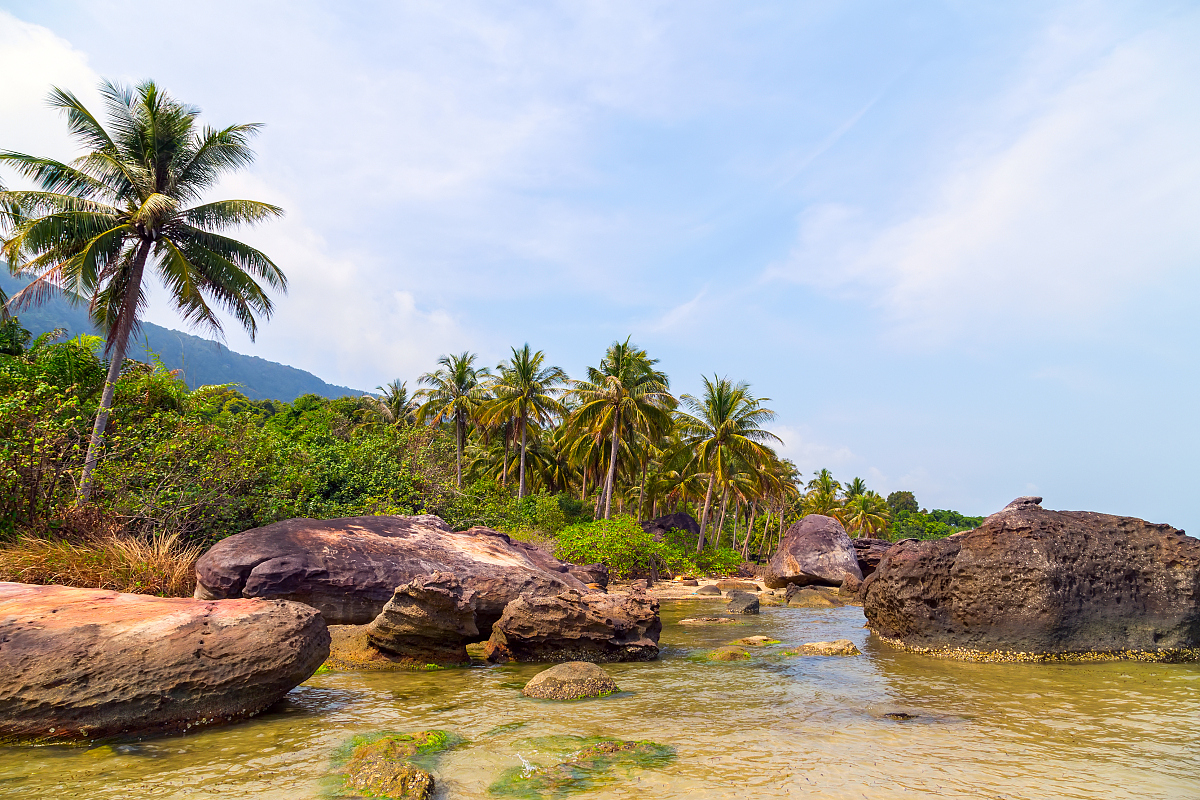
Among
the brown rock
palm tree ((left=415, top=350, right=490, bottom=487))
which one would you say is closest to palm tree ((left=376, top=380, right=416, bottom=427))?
palm tree ((left=415, top=350, right=490, bottom=487))

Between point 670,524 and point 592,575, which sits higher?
point 670,524

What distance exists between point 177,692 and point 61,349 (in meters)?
12.4

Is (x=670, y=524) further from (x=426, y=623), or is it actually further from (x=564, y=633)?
(x=426, y=623)

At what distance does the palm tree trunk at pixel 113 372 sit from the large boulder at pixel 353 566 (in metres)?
3.54

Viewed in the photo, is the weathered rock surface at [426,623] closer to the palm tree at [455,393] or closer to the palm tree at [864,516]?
the palm tree at [455,393]

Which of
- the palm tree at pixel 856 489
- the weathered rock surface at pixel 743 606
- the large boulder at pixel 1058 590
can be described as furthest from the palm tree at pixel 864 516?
the large boulder at pixel 1058 590

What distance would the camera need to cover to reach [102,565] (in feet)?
33.3

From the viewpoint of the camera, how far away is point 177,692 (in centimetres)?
598

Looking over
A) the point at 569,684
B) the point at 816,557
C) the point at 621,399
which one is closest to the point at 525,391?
the point at 621,399

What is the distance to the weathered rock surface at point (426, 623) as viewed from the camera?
9312 millimetres

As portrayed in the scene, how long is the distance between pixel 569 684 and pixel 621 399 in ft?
94.6

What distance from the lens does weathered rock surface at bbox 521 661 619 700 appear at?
305 inches

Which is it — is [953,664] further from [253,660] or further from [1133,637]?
[253,660]

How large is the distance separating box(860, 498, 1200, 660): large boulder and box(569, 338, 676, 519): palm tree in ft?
79.6
